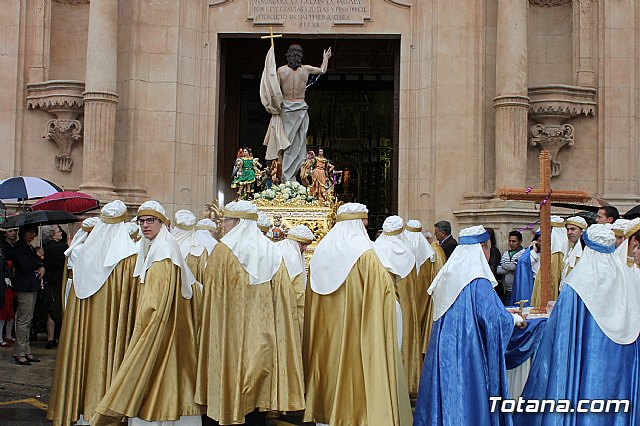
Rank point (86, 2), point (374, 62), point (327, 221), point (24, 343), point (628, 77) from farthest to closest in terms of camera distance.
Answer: point (374, 62) → point (86, 2) → point (628, 77) → point (327, 221) → point (24, 343)

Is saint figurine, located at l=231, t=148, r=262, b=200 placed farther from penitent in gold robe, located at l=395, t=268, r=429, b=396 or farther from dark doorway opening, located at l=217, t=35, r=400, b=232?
dark doorway opening, located at l=217, t=35, r=400, b=232

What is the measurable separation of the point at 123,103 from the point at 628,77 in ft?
28.7

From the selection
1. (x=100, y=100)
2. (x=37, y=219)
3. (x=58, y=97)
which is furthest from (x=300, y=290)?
(x=58, y=97)

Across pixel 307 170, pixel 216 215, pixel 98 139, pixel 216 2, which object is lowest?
pixel 216 215

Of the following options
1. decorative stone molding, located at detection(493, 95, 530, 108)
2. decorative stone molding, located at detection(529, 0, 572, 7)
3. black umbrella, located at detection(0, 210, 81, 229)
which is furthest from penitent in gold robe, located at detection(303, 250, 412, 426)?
decorative stone molding, located at detection(529, 0, 572, 7)

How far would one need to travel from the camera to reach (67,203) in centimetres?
1156

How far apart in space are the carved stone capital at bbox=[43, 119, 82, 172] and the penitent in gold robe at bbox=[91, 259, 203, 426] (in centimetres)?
881

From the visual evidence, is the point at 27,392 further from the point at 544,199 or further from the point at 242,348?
the point at 544,199

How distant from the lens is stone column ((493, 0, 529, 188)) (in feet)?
42.6

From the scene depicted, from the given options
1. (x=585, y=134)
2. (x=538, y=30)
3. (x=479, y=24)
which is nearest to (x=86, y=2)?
(x=479, y=24)

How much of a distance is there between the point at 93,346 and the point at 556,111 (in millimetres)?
9609

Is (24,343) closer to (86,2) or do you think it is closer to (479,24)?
(86,2)

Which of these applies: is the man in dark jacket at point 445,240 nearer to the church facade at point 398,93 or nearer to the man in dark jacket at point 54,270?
the church facade at point 398,93

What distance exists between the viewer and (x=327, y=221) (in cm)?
1255
